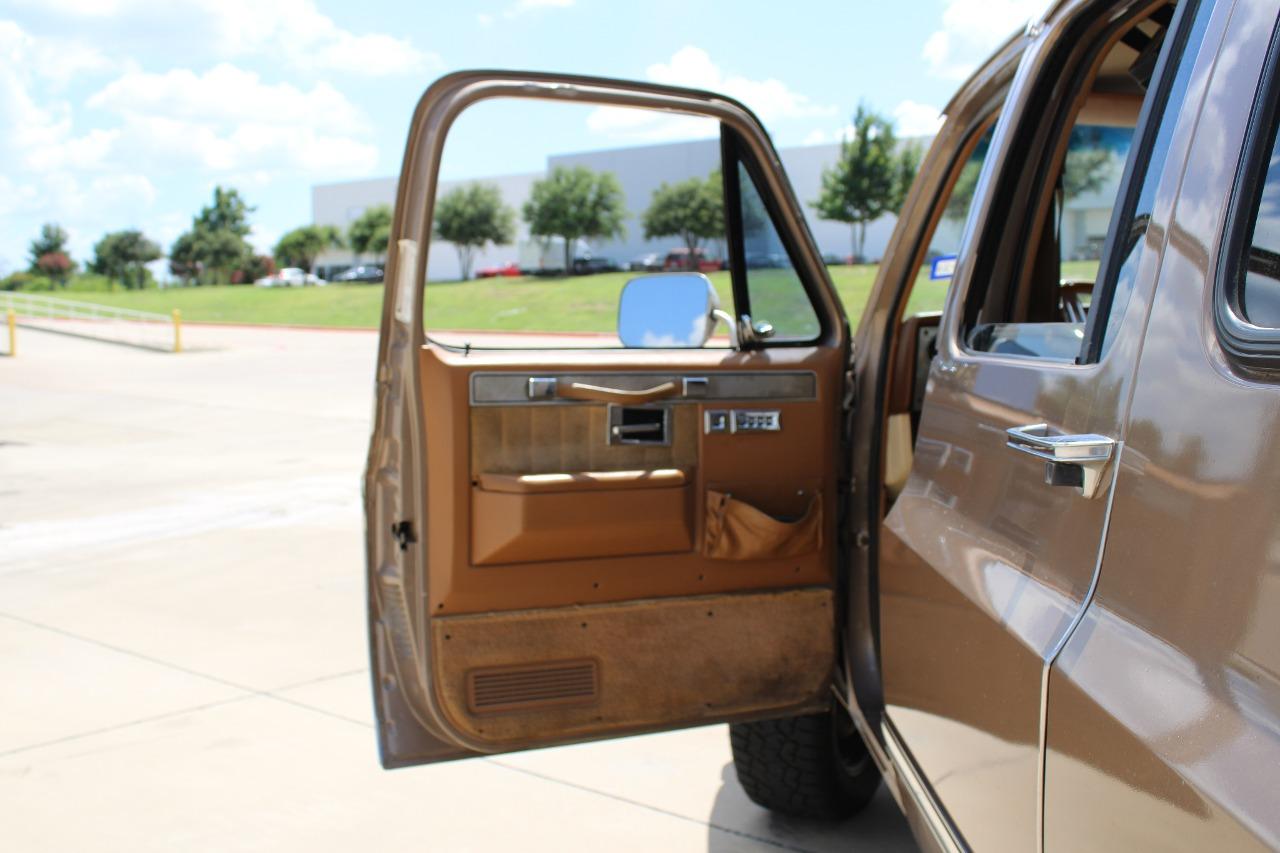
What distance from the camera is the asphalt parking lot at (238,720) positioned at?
3.46 metres

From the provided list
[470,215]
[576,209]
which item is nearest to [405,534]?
[470,215]

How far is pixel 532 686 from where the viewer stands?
264 centimetres

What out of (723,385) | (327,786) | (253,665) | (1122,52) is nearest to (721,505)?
(723,385)

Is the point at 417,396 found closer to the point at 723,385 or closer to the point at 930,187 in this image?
the point at 723,385

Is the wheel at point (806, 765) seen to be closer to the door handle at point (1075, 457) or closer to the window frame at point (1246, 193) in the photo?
A: the door handle at point (1075, 457)

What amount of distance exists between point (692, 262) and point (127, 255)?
92.8 metres

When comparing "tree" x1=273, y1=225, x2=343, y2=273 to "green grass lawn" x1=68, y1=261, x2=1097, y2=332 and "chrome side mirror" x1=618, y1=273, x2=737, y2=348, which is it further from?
"chrome side mirror" x1=618, y1=273, x2=737, y2=348

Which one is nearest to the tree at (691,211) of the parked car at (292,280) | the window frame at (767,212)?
the window frame at (767,212)

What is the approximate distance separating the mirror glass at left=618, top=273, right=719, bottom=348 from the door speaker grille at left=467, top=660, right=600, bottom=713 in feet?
2.60

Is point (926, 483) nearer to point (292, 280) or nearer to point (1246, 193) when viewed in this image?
point (1246, 193)

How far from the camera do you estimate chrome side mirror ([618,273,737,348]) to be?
285cm

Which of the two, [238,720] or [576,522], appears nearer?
[576,522]

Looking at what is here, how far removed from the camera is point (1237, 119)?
1.28 metres

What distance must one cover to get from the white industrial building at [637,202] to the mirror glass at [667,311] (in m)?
0.39
